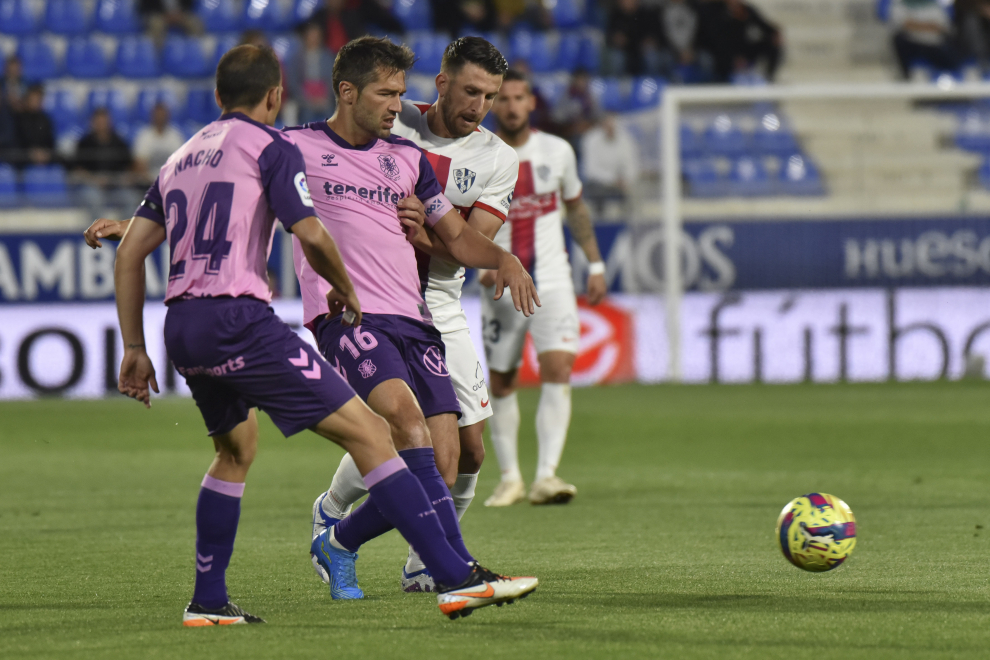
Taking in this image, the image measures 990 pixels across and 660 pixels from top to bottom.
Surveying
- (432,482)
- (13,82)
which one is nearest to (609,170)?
(13,82)

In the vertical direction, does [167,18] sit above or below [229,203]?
above

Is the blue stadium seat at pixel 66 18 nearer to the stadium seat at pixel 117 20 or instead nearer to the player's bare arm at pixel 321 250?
the stadium seat at pixel 117 20

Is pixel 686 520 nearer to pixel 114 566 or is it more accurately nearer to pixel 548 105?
pixel 114 566

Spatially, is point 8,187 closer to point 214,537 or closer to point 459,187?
point 459,187

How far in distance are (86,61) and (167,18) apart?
1192 millimetres

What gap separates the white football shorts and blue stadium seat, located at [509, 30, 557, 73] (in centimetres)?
1125

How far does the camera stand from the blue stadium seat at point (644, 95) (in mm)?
18172

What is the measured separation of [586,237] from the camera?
8.22m

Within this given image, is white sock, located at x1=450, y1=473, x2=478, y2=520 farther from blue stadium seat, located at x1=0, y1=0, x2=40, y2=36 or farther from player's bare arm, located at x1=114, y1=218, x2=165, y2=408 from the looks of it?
blue stadium seat, located at x1=0, y1=0, x2=40, y2=36

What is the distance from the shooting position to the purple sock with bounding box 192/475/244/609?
439 centimetres

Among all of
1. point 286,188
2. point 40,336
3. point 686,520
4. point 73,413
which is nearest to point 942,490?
point 686,520

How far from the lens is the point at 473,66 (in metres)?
5.42

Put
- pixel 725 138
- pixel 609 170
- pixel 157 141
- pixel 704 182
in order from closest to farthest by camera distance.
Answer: pixel 609 170
pixel 704 182
pixel 725 138
pixel 157 141

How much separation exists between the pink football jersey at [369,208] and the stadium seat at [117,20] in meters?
15.5
